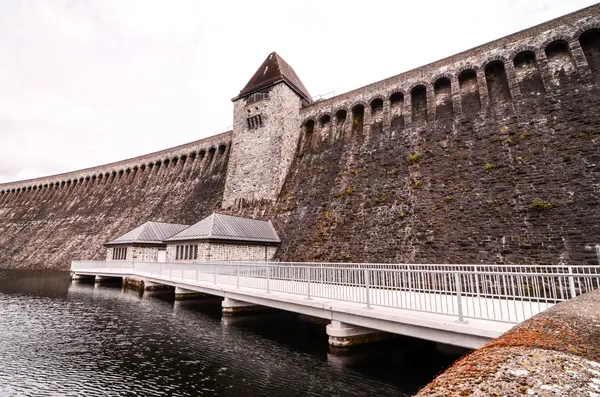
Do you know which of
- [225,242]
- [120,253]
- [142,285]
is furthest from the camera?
[120,253]

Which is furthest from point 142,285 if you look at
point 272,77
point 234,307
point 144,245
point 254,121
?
point 272,77

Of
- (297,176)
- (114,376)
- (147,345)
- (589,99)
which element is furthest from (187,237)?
(589,99)

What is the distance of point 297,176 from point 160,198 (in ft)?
69.1

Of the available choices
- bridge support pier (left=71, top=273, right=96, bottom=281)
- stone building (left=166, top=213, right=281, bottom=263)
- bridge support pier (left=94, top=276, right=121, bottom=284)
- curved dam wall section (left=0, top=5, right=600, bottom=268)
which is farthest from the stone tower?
bridge support pier (left=71, top=273, right=96, bottom=281)

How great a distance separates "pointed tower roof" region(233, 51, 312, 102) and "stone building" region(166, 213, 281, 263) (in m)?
14.0

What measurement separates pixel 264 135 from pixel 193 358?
23226mm

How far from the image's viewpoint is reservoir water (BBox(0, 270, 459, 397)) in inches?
300

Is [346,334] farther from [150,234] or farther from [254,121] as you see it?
[254,121]

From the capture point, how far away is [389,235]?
18469 millimetres

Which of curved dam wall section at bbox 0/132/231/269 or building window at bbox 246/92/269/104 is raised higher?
building window at bbox 246/92/269/104

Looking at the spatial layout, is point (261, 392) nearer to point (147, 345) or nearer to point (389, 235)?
point (147, 345)

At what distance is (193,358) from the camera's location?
31.2 ft

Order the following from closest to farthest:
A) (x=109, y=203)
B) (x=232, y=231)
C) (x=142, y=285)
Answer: (x=232, y=231) < (x=142, y=285) < (x=109, y=203)

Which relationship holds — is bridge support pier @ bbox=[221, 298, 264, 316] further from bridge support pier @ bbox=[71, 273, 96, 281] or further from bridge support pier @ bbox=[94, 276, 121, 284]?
bridge support pier @ bbox=[71, 273, 96, 281]
